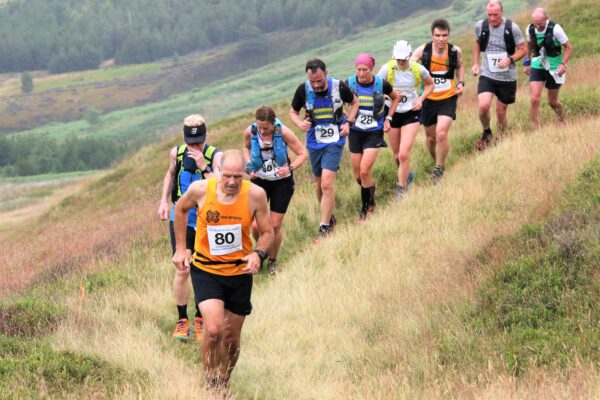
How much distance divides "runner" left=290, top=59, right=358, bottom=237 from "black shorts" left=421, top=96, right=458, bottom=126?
1.81 metres

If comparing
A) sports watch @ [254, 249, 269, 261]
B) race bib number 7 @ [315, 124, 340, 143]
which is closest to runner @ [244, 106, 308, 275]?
race bib number 7 @ [315, 124, 340, 143]

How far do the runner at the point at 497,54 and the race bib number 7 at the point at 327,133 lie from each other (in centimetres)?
251

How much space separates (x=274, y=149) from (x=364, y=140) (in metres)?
1.93

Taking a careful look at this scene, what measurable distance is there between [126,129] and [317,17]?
2495 inches

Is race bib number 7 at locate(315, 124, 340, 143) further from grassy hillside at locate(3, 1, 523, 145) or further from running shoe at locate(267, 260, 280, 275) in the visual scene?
grassy hillside at locate(3, 1, 523, 145)

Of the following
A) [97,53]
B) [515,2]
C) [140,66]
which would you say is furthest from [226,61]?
[515,2]

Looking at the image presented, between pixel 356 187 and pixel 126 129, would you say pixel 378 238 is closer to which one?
pixel 356 187

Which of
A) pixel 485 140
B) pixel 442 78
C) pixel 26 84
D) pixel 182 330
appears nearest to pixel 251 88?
pixel 26 84

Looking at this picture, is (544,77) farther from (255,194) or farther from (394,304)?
(255,194)

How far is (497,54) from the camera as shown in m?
12.1

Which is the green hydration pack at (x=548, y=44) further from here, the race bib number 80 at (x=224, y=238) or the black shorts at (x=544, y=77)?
the race bib number 80 at (x=224, y=238)

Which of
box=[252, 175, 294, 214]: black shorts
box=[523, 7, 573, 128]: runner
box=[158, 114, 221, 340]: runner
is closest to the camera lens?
box=[158, 114, 221, 340]: runner

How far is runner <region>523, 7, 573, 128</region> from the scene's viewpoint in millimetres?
12125

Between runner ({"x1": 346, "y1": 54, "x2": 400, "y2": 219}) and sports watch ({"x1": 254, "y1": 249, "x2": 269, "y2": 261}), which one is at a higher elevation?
sports watch ({"x1": 254, "y1": 249, "x2": 269, "y2": 261})
